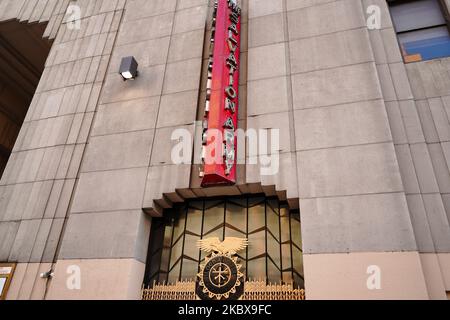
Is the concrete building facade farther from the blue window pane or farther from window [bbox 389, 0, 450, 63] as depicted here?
the blue window pane

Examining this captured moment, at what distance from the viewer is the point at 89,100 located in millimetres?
14391

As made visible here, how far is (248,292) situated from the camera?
966 centimetres

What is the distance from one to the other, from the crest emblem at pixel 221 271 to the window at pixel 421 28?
876 centimetres

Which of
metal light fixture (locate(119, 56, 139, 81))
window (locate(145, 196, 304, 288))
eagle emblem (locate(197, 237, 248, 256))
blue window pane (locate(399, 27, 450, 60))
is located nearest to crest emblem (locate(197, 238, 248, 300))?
eagle emblem (locate(197, 237, 248, 256))

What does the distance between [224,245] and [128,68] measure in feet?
25.7

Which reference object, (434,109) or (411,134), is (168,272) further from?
(434,109)

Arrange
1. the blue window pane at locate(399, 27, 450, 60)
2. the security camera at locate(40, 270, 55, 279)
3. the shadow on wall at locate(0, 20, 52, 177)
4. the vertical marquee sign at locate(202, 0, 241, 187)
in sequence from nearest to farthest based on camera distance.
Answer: the vertical marquee sign at locate(202, 0, 241, 187) → the security camera at locate(40, 270, 55, 279) → the blue window pane at locate(399, 27, 450, 60) → the shadow on wall at locate(0, 20, 52, 177)

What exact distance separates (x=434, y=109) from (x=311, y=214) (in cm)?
515

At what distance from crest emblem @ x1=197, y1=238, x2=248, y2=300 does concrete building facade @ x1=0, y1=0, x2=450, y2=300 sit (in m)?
1.69

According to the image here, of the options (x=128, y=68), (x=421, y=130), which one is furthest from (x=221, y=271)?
(x=128, y=68)

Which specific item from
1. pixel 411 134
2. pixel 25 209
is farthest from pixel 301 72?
pixel 25 209

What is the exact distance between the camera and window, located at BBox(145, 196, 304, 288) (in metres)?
10.0

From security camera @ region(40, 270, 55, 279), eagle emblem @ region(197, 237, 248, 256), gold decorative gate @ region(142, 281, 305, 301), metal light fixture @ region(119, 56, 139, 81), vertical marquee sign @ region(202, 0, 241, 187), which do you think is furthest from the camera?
metal light fixture @ region(119, 56, 139, 81)

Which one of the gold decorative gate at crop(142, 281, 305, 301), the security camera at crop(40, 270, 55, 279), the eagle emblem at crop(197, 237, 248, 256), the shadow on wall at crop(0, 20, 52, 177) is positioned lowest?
the gold decorative gate at crop(142, 281, 305, 301)
